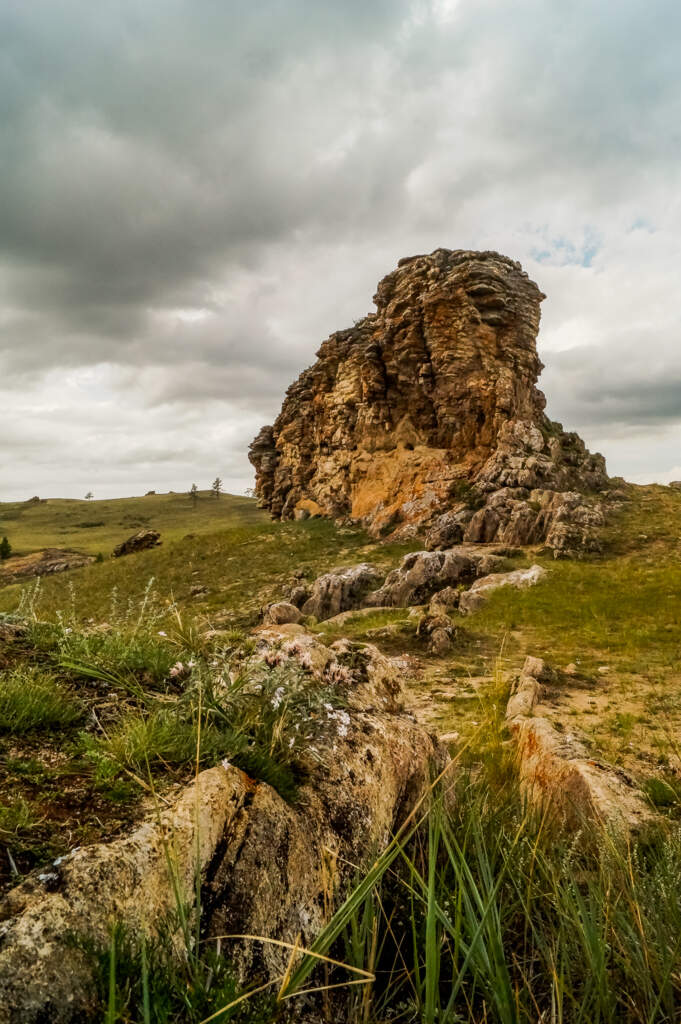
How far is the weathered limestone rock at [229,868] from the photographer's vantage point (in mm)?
1263

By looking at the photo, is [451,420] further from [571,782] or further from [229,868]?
[229,868]

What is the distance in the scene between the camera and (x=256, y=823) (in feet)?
6.56

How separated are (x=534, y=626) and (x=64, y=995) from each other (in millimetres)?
17316

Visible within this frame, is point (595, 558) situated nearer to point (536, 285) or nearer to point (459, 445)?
point (459, 445)

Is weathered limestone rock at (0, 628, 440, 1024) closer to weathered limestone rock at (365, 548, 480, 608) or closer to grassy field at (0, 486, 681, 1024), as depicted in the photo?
grassy field at (0, 486, 681, 1024)

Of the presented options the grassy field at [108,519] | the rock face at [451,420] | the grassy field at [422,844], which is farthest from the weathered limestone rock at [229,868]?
the grassy field at [108,519]

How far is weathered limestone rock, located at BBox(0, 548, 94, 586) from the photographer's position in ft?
163

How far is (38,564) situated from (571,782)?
61.4m

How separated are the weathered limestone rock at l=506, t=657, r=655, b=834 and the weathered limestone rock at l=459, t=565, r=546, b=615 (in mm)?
12763

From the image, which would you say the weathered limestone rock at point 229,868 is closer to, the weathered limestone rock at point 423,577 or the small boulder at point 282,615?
the small boulder at point 282,615

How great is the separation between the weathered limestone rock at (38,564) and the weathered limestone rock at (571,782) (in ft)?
167

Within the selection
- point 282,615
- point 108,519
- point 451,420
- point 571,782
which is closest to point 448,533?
point 451,420

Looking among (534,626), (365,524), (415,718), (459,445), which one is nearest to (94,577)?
(365,524)

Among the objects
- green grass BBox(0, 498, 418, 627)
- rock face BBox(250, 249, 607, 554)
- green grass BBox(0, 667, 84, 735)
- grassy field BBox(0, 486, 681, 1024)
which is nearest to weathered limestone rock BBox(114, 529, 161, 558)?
green grass BBox(0, 498, 418, 627)
